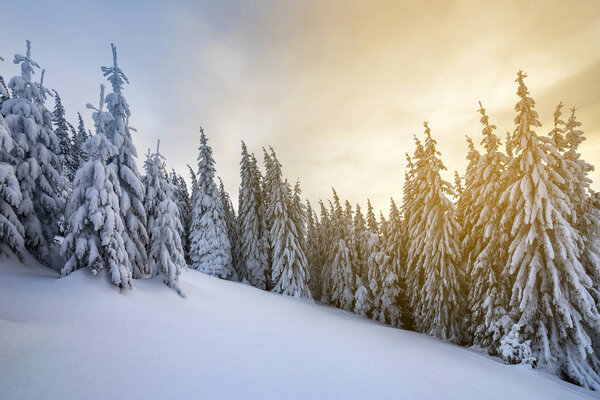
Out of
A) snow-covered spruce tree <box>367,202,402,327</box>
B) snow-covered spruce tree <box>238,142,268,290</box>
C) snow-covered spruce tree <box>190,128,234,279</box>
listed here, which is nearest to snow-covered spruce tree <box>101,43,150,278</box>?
snow-covered spruce tree <box>190,128,234,279</box>

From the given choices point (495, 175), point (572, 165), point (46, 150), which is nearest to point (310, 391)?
point (46, 150)

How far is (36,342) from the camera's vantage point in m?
6.99

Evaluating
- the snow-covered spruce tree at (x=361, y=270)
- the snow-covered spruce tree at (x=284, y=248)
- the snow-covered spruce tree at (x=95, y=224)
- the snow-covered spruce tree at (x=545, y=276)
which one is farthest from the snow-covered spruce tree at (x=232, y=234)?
the snow-covered spruce tree at (x=545, y=276)

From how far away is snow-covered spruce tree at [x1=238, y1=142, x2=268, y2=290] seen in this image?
105 ft

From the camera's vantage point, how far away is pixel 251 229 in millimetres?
32781

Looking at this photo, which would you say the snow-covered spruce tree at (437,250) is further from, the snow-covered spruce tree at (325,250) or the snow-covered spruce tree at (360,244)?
the snow-covered spruce tree at (325,250)

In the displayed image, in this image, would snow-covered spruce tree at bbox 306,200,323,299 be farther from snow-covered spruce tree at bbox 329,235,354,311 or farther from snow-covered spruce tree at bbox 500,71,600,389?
snow-covered spruce tree at bbox 500,71,600,389

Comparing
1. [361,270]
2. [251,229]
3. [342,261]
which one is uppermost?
[251,229]

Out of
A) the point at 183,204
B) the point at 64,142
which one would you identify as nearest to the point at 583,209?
the point at 183,204

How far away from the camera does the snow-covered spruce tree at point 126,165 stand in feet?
46.3

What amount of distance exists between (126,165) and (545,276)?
2449 centimetres

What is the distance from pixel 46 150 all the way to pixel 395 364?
823 inches

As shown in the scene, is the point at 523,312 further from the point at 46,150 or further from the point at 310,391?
the point at 46,150

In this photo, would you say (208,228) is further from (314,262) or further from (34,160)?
(314,262)
